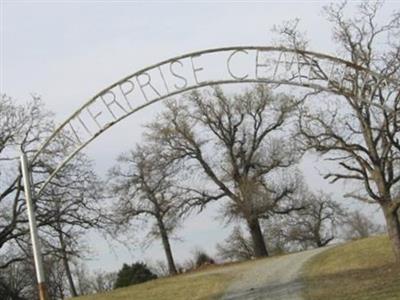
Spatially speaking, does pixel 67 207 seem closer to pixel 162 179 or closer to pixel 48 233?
pixel 48 233

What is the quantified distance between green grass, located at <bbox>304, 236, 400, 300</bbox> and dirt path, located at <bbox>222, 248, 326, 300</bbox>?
0.53 metres

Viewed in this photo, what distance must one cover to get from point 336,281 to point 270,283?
12.6ft

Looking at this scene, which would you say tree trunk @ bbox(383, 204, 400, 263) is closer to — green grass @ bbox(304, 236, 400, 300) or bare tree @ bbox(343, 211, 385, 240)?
green grass @ bbox(304, 236, 400, 300)

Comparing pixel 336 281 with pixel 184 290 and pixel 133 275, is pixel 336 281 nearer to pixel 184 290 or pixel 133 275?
pixel 184 290

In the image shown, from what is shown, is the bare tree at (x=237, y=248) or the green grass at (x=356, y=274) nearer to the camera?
the green grass at (x=356, y=274)

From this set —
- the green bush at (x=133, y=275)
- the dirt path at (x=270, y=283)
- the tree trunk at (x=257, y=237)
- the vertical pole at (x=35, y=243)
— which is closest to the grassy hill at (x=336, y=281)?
the dirt path at (x=270, y=283)

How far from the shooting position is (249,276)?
31641 mm

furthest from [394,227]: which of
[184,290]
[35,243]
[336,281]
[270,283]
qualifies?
[35,243]

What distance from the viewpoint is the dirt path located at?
2330 centimetres

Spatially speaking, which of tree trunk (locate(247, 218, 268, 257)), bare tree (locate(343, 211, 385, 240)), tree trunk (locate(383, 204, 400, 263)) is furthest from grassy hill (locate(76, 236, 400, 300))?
bare tree (locate(343, 211, 385, 240))

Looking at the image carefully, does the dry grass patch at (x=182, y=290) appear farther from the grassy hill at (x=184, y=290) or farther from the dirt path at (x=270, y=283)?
the dirt path at (x=270, y=283)

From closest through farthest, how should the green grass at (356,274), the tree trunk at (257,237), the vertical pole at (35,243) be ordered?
the vertical pole at (35,243) → the green grass at (356,274) → the tree trunk at (257,237)

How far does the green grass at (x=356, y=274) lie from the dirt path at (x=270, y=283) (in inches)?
20.7

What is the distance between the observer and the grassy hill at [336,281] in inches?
792
